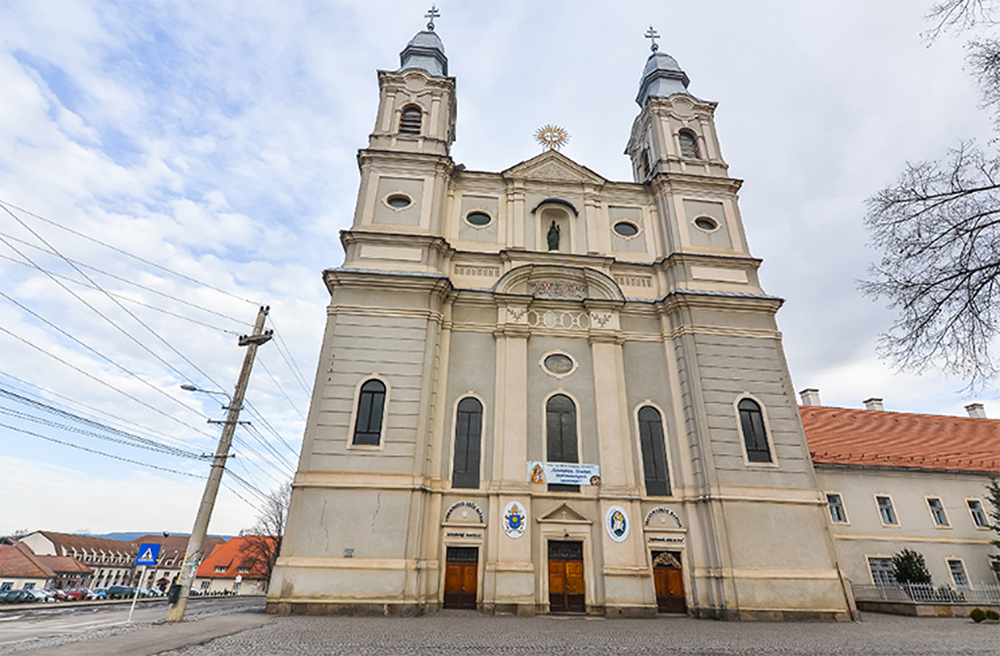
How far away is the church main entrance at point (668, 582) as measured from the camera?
14.7 m

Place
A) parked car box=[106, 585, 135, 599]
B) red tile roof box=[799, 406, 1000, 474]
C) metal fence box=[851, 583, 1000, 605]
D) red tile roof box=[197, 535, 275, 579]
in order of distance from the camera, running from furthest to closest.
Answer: red tile roof box=[197, 535, 275, 579], parked car box=[106, 585, 135, 599], red tile roof box=[799, 406, 1000, 474], metal fence box=[851, 583, 1000, 605]

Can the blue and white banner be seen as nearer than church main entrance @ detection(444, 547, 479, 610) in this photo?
No

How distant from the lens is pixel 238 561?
47.4 metres

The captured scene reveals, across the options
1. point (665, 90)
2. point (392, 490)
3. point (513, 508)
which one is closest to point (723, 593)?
point (513, 508)

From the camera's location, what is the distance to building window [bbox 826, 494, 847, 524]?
752 inches

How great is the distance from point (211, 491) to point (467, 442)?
704cm

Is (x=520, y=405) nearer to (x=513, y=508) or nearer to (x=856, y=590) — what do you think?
(x=513, y=508)

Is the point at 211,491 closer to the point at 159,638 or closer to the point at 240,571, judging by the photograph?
the point at 159,638

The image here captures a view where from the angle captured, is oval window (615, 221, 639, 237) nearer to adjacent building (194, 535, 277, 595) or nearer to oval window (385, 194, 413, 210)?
oval window (385, 194, 413, 210)

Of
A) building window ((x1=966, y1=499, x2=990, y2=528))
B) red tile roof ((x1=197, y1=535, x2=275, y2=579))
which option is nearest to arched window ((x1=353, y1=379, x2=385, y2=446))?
building window ((x1=966, y1=499, x2=990, y2=528))

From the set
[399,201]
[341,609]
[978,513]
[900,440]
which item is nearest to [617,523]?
[341,609]

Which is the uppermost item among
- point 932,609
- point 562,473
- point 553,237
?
point 553,237

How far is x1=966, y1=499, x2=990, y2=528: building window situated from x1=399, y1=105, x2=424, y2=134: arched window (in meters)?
26.7

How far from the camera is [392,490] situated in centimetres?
1419
